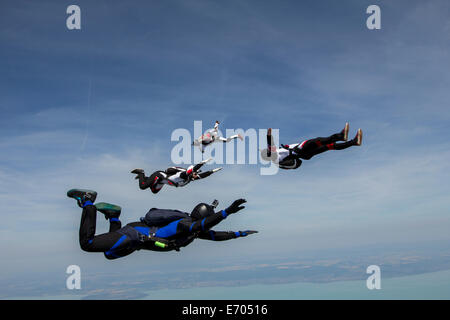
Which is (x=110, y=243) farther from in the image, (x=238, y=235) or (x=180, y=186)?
(x=238, y=235)

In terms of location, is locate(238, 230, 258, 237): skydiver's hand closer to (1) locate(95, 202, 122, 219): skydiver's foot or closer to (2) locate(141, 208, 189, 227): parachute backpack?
(2) locate(141, 208, 189, 227): parachute backpack

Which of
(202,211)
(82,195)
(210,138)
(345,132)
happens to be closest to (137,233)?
(82,195)

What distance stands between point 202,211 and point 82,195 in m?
2.49

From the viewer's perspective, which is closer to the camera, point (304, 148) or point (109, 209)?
point (109, 209)

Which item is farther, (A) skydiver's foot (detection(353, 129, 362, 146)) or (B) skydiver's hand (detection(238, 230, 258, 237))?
(A) skydiver's foot (detection(353, 129, 362, 146))

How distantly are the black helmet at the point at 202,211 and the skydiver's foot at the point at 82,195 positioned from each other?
2138 mm

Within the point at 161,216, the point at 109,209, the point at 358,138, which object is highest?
the point at 358,138

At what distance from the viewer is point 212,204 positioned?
7184 millimetres

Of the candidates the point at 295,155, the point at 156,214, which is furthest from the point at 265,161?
the point at 156,214

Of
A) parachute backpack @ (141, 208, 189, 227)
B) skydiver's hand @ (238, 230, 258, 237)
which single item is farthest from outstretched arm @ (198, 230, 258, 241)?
parachute backpack @ (141, 208, 189, 227)

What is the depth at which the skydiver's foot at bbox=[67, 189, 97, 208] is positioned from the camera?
7.08m

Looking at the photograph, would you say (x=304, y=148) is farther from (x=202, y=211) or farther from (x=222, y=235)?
(x=202, y=211)

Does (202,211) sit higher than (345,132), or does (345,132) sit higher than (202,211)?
(345,132)

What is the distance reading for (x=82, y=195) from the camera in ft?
23.3
